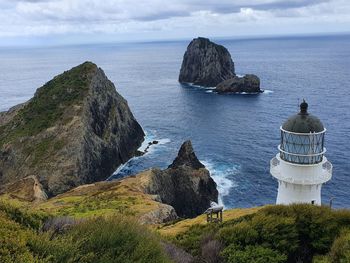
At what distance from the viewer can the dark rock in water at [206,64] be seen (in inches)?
5979

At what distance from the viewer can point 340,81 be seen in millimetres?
146000

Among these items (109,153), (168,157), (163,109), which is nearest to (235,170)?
(168,157)

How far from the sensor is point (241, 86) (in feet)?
435

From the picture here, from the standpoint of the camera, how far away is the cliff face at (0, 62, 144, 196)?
194ft

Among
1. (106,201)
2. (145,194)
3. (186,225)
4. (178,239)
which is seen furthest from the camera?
(145,194)

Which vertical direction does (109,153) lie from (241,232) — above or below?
below

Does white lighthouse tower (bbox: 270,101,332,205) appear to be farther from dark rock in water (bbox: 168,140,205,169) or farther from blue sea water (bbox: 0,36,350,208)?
dark rock in water (bbox: 168,140,205,169)

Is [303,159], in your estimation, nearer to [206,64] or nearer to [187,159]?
[187,159]

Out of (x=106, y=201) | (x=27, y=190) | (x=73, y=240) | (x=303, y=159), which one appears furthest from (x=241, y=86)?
(x=73, y=240)

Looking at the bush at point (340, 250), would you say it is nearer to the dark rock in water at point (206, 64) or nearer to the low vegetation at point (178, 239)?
the low vegetation at point (178, 239)

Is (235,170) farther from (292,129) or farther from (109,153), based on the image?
(292,129)

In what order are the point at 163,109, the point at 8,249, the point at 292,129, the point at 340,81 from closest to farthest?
the point at 8,249 → the point at 292,129 → the point at 163,109 → the point at 340,81

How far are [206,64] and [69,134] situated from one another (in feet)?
323

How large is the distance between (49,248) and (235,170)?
51.7 meters
